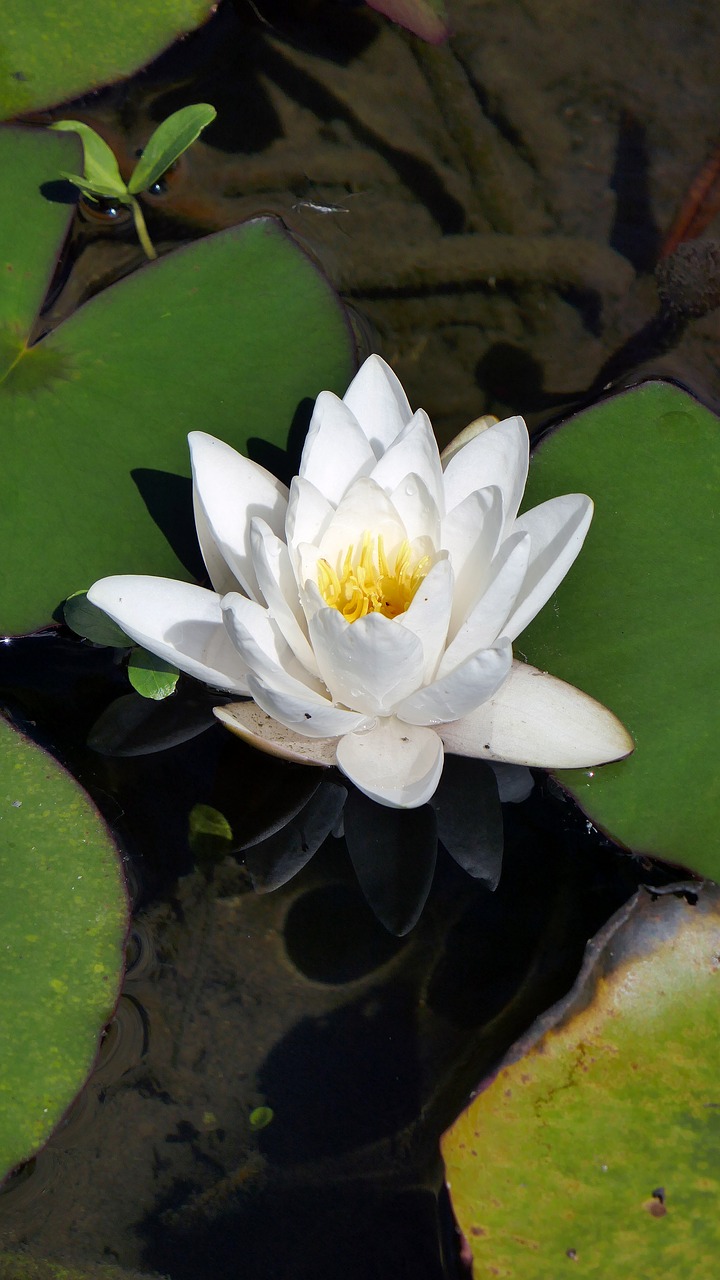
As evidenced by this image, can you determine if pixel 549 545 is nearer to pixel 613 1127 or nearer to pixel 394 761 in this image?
pixel 394 761

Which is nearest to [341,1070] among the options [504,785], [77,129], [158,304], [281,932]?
[281,932]

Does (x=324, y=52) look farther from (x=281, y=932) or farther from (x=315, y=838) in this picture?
(x=281, y=932)

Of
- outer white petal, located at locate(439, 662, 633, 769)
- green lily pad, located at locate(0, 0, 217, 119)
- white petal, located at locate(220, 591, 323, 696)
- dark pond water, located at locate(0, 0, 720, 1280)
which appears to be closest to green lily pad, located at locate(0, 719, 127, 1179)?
dark pond water, located at locate(0, 0, 720, 1280)

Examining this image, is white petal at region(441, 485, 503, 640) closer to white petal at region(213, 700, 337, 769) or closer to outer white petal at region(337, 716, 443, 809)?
outer white petal at region(337, 716, 443, 809)

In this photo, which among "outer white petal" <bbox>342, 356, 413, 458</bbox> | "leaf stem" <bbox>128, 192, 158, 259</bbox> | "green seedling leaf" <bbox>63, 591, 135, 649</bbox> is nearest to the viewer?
"outer white petal" <bbox>342, 356, 413, 458</bbox>

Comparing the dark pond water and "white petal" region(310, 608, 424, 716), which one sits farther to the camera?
the dark pond water

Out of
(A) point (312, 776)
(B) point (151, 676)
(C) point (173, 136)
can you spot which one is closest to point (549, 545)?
(A) point (312, 776)
